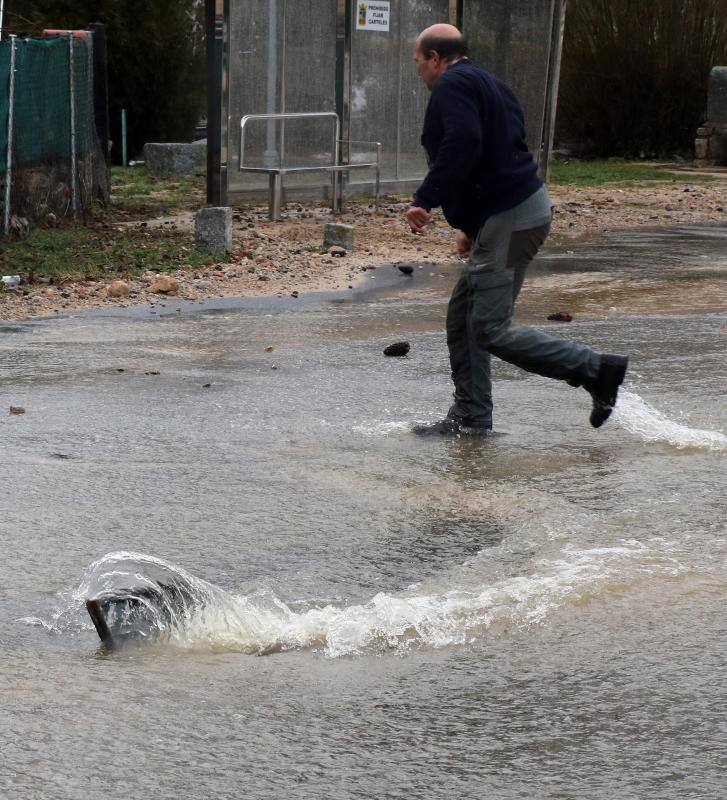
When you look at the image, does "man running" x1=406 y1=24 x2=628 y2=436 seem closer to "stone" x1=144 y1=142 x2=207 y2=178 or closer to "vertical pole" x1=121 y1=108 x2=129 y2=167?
"stone" x1=144 y1=142 x2=207 y2=178

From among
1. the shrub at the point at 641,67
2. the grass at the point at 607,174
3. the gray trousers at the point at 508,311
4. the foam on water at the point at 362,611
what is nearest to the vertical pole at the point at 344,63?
the grass at the point at 607,174

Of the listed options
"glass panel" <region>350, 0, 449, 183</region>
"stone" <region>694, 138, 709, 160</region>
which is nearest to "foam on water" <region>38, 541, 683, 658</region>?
"glass panel" <region>350, 0, 449, 183</region>

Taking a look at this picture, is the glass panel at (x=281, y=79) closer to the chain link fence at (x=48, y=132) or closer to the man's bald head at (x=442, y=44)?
the chain link fence at (x=48, y=132)

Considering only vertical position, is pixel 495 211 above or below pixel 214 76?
below

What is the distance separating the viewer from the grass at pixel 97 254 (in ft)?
38.4

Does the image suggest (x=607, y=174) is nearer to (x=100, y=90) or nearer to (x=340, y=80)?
(x=340, y=80)

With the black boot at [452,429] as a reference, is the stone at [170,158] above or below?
below

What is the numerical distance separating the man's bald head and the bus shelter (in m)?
8.97

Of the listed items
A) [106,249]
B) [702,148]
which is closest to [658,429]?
[106,249]

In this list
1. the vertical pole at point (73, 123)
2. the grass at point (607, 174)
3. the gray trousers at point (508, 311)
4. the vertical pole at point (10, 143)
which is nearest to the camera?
the gray trousers at point (508, 311)

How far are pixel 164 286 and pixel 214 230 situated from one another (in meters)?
1.93

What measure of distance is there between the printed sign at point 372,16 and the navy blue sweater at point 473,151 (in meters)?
12.0

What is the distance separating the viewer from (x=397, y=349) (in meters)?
8.59

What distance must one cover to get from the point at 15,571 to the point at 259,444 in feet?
6.26
